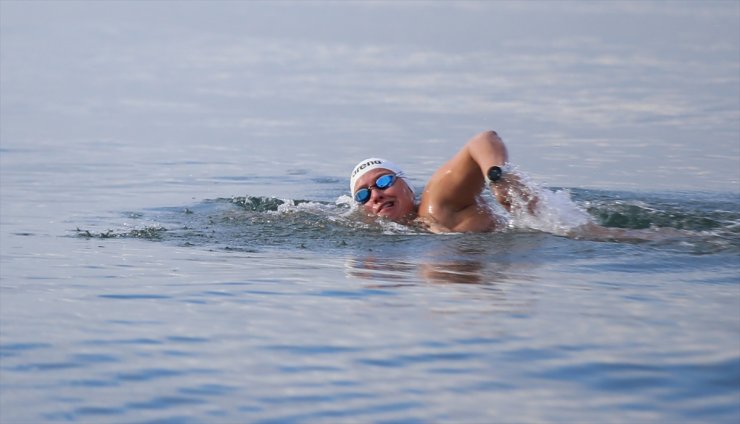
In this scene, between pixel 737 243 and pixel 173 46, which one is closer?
pixel 737 243

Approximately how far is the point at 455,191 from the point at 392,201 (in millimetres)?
777

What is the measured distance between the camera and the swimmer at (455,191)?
8.10 meters

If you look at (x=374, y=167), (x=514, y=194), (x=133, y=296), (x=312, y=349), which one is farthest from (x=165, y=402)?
(x=374, y=167)

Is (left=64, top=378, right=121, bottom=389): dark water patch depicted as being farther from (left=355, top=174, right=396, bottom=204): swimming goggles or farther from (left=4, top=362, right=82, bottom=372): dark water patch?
(left=355, top=174, right=396, bottom=204): swimming goggles

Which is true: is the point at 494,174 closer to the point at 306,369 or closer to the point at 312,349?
the point at 312,349

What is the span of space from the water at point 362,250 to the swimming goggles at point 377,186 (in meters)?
0.24

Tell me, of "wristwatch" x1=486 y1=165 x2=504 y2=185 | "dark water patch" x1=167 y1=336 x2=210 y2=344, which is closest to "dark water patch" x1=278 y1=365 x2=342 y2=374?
"dark water patch" x1=167 y1=336 x2=210 y2=344

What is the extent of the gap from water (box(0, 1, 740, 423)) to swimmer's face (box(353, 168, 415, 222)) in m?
0.27

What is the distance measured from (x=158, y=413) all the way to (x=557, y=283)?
9.43 feet

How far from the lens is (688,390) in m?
4.44

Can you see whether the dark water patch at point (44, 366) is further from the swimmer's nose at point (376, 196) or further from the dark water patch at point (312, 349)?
the swimmer's nose at point (376, 196)

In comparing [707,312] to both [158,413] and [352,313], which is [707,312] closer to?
[352,313]

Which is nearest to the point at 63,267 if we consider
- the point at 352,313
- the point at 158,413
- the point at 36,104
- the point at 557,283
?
the point at 352,313

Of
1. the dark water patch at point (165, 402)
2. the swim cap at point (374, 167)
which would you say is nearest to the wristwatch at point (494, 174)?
the swim cap at point (374, 167)
